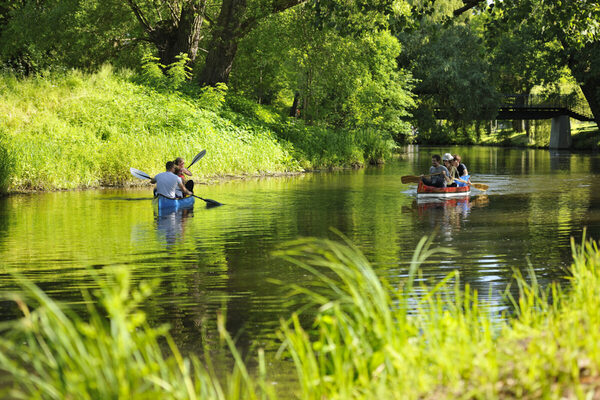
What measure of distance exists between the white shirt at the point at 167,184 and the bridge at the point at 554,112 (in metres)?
48.7

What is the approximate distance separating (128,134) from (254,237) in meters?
15.6

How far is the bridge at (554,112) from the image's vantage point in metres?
65.2

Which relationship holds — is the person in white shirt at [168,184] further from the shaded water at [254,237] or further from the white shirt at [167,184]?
the shaded water at [254,237]

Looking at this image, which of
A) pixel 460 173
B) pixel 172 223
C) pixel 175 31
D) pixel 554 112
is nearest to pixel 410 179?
pixel 460 173

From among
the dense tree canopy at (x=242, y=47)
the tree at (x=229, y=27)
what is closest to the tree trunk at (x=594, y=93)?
the dense tree canopy at (x=242, y=47)

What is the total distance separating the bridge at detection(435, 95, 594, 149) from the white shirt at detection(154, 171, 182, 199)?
160 feet

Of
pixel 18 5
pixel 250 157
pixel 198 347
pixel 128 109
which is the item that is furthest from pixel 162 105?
pixel 198 347

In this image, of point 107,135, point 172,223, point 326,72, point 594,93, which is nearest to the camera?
point 172,223

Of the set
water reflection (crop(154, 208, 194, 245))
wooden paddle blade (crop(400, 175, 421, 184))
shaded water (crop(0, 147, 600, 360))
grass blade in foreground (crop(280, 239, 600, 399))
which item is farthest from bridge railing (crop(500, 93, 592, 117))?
grass blade in foreground (crop(280, 239, 600, 399))

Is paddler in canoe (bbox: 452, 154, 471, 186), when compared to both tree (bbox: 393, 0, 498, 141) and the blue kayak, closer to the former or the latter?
the blue kayak

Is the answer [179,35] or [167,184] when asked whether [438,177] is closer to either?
[167,184]

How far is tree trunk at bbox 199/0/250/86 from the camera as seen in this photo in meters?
35.7

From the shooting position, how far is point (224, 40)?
36.0 m

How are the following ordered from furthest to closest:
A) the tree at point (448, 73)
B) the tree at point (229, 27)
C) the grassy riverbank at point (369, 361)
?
1. the tree at point (448, 73)
2. the tree at point (229, 27)
3. the grassy riverbank at point (369, 361)
